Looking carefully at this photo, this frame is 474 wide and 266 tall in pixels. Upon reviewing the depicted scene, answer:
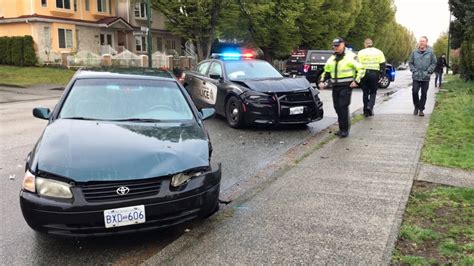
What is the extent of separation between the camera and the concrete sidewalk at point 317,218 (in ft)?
12.3

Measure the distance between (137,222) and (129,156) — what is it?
582 mm


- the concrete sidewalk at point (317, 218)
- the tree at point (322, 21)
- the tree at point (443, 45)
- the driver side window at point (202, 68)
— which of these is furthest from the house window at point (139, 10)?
the tree at point (443, 45)

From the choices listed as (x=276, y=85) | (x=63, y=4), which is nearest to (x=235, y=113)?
(x=276, y=85)

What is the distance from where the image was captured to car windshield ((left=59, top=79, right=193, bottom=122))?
5105 millimetres

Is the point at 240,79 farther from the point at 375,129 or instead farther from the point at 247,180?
the point at 247,180

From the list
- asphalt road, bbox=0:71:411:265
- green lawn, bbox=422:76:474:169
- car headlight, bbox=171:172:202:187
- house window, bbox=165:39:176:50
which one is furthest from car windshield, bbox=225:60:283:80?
house window, bbox=165:39:176:50

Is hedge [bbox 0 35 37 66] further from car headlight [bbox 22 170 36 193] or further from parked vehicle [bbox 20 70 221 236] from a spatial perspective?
car headlight [bbox 22 170 36 193]

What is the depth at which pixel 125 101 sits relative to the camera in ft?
17.5

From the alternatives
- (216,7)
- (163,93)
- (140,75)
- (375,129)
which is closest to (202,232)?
(163,93)

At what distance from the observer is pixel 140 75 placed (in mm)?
5891

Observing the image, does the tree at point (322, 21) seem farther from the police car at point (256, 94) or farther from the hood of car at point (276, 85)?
the hood of car at point (276, 85)

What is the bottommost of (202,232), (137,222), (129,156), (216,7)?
(202,232)

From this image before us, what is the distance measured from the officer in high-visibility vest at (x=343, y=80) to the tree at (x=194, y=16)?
76.1 feet

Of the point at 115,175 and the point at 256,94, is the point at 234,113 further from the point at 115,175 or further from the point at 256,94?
the point at 115,175
